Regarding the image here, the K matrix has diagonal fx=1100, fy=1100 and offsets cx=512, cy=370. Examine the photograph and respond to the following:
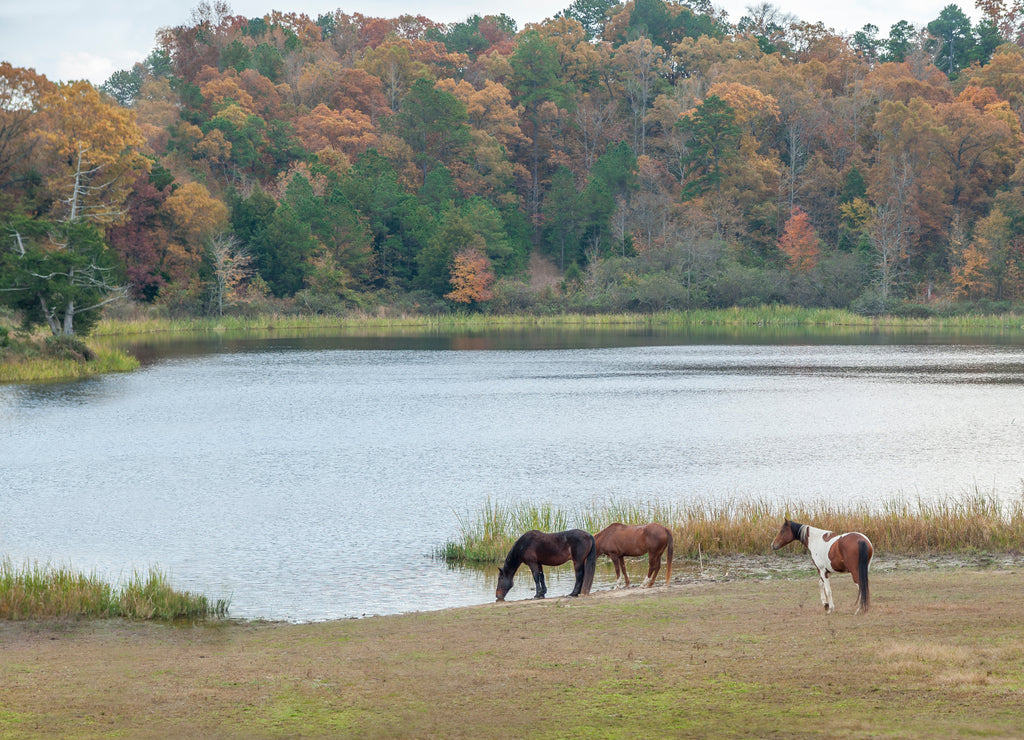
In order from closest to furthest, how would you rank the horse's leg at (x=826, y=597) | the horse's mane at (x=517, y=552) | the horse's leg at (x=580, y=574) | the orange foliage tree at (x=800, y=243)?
the horse's leg at (x=826, y=597) < the horse's leg at (x=580, y=574) < the horse's mane at (x=517, y=552) < the orange foliage tree at (x=800, y=243)

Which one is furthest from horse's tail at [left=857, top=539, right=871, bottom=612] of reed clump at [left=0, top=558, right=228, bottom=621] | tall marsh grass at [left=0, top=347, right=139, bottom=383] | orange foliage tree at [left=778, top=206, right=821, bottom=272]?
orange foliage tree at [left=778, top=206, right=821, bottom=272]

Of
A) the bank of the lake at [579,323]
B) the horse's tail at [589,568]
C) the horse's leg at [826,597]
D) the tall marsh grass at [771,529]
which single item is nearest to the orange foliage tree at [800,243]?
the bank of the lake at [579,323]

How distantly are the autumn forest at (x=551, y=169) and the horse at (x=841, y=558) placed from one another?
6454cm

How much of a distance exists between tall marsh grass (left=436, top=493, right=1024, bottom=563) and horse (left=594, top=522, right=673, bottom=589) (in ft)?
8.91

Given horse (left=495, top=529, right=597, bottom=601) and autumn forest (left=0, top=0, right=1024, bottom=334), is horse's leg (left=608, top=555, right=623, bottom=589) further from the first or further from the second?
autumn forest (left=0, top=0, right=1024, bottom=334)

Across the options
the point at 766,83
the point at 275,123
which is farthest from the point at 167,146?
the point at 766,83

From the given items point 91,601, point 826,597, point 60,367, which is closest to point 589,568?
point 826,597

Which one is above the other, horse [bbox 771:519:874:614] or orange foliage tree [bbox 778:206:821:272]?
orange foliage tree [bbox 778:206:821:272]

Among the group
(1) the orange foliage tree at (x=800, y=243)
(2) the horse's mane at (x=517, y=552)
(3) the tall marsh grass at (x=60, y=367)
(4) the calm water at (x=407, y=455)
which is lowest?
(4) the calm water at (x=407, y=455)

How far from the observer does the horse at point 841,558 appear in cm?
1028

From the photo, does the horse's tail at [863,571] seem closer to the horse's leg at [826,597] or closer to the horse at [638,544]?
the horse's leg at [826,597]

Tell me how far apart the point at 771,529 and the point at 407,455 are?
46.4 feet

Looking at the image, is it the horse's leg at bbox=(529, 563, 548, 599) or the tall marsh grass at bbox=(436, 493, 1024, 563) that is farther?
the tall marsh grass at bbox=(436, 493, 1024, 563)

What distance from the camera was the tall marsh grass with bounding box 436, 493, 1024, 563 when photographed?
1578 cm
